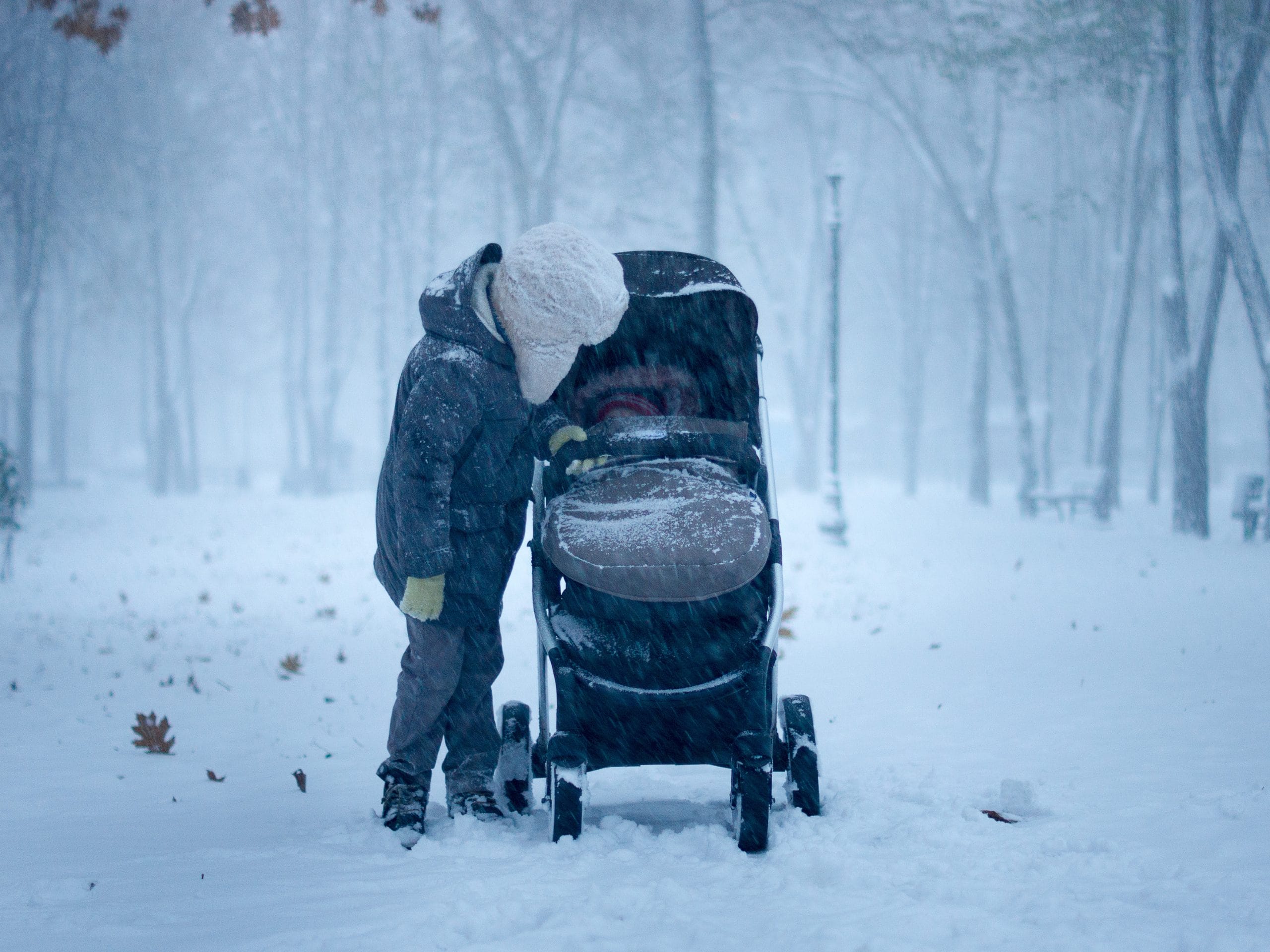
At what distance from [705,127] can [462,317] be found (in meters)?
11.6

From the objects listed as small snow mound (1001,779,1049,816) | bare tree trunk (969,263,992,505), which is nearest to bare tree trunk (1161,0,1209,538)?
bare tree trunk (969,263,992,505)

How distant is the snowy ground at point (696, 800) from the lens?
8.05 ft

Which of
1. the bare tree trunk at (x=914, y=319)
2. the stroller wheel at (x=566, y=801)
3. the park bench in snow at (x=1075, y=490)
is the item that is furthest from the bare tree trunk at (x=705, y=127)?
the bare tree trunk at (x=914, y=319)

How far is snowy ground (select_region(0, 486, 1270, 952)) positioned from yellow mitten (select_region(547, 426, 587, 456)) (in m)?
1.31

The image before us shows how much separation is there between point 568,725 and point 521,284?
4.80ft

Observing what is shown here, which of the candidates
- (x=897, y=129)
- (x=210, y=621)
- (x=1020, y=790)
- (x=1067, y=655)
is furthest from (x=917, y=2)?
(x=1020, y=790)

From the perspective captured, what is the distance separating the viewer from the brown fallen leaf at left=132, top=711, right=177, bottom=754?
166 inches

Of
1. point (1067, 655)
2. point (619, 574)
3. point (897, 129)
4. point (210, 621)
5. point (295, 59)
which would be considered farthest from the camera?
point (295, 59)

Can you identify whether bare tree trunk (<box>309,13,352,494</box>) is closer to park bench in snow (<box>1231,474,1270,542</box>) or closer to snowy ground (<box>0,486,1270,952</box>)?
snowy ground (<box>0,486,1270,952</box>)

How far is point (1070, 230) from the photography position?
2622 centimetres

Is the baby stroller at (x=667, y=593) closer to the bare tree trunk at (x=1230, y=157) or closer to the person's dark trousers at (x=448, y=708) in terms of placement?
the person's dark trousers at (x=448, y=708)

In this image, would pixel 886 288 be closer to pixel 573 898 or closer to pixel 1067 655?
pixel 1067 655

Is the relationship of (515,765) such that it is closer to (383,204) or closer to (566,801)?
(566,801)

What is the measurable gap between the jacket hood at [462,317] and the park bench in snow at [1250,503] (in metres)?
13.0
